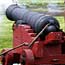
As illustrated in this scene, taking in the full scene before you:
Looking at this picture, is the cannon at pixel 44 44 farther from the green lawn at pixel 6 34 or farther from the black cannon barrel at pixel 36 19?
the green lawn at pixel 6 34

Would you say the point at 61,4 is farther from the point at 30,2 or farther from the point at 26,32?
the point at 26,32

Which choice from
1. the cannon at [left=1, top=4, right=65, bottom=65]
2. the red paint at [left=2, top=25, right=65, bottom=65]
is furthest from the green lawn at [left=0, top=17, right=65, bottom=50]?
the red paint at [left=2, top=25, right=65, bottom=65]

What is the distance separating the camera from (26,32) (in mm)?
5930

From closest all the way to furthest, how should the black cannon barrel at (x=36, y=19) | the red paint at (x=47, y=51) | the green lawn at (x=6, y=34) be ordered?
the red paint at (x=47, y=51)
the black cannon barrel at (x=36, y=19)
the green lawn at (x=6, y=34)

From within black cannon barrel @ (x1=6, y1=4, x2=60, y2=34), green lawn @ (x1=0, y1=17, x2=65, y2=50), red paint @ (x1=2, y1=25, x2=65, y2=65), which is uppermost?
black cannon barrel @ (x1=6, y1=4, x2=60, y2=34)

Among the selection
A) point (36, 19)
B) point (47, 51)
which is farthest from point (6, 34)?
point (47, 51)

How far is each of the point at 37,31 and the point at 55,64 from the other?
18.9 inches

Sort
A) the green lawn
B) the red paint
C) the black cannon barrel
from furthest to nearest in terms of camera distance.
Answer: the green lawn
the black cannon barrel
the red paint

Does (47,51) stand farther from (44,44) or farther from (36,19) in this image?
(36,19)

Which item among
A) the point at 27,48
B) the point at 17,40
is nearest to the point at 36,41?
the point at 27,48

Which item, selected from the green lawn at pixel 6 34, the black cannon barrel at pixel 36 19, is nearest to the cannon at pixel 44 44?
the black cannon barrel at pixel 36 19

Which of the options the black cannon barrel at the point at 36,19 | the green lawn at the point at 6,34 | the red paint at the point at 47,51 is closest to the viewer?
the red paint at the point at 47,51

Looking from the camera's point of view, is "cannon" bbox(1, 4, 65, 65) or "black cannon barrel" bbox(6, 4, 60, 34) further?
"black cannon barrel" bbox(6, 4, 60, 34)

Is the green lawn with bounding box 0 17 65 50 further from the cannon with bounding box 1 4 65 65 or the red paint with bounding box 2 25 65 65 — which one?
the red paint with bounding box 2 25 65 65
